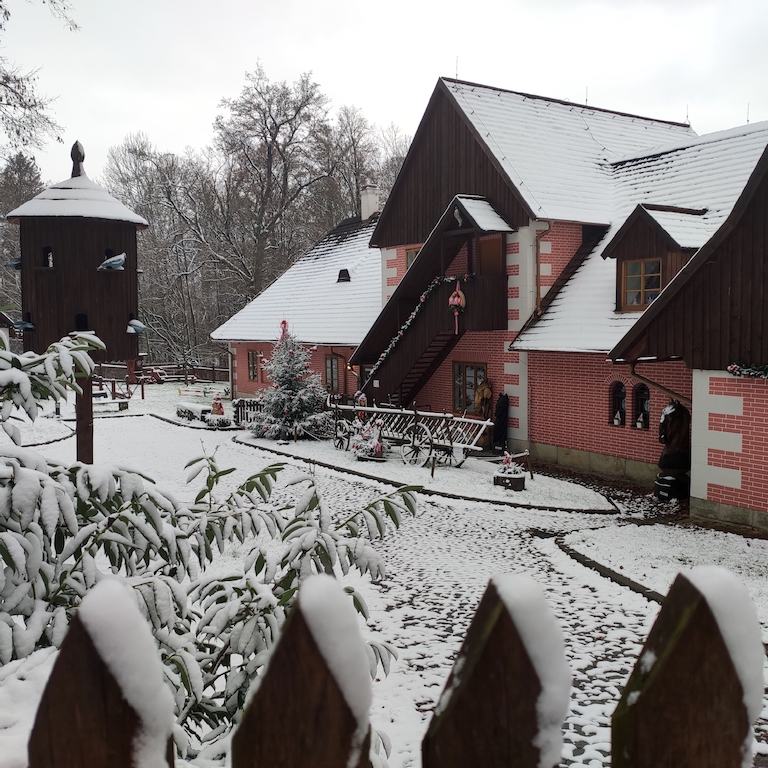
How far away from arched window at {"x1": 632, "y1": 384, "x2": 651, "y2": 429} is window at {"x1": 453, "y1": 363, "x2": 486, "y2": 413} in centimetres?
452

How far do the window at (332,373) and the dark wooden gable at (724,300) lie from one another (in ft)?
45.3

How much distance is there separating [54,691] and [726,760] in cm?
104

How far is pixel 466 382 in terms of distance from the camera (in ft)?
63.5

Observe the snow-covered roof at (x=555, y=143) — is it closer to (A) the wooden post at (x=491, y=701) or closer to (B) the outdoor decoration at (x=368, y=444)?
(B) the outdoor decoration at (x=368, y=444)

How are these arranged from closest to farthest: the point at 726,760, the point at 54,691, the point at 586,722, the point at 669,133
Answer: the point at 54,691 → the point at 726,760 → the point at 586,722 → the point at 669,133

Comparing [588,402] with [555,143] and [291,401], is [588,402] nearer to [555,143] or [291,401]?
[555,143]

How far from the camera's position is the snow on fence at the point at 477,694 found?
3.42ft

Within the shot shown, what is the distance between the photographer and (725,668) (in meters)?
1.13

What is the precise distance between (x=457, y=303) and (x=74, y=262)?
9015 millimetres

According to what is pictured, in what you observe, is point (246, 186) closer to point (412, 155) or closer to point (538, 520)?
point (412, 155)

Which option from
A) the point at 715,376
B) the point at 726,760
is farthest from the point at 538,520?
the point at 726,760

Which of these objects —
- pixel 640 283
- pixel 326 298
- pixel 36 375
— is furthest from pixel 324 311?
pixel 36 375

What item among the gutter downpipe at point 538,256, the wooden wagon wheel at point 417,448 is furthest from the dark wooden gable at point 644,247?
the wooden wagon wheel at point 417,448

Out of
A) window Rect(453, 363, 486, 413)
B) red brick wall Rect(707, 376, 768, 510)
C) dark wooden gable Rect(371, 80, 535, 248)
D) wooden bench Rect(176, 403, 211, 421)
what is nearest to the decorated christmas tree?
window Rect(453, 363, 486, 413)
